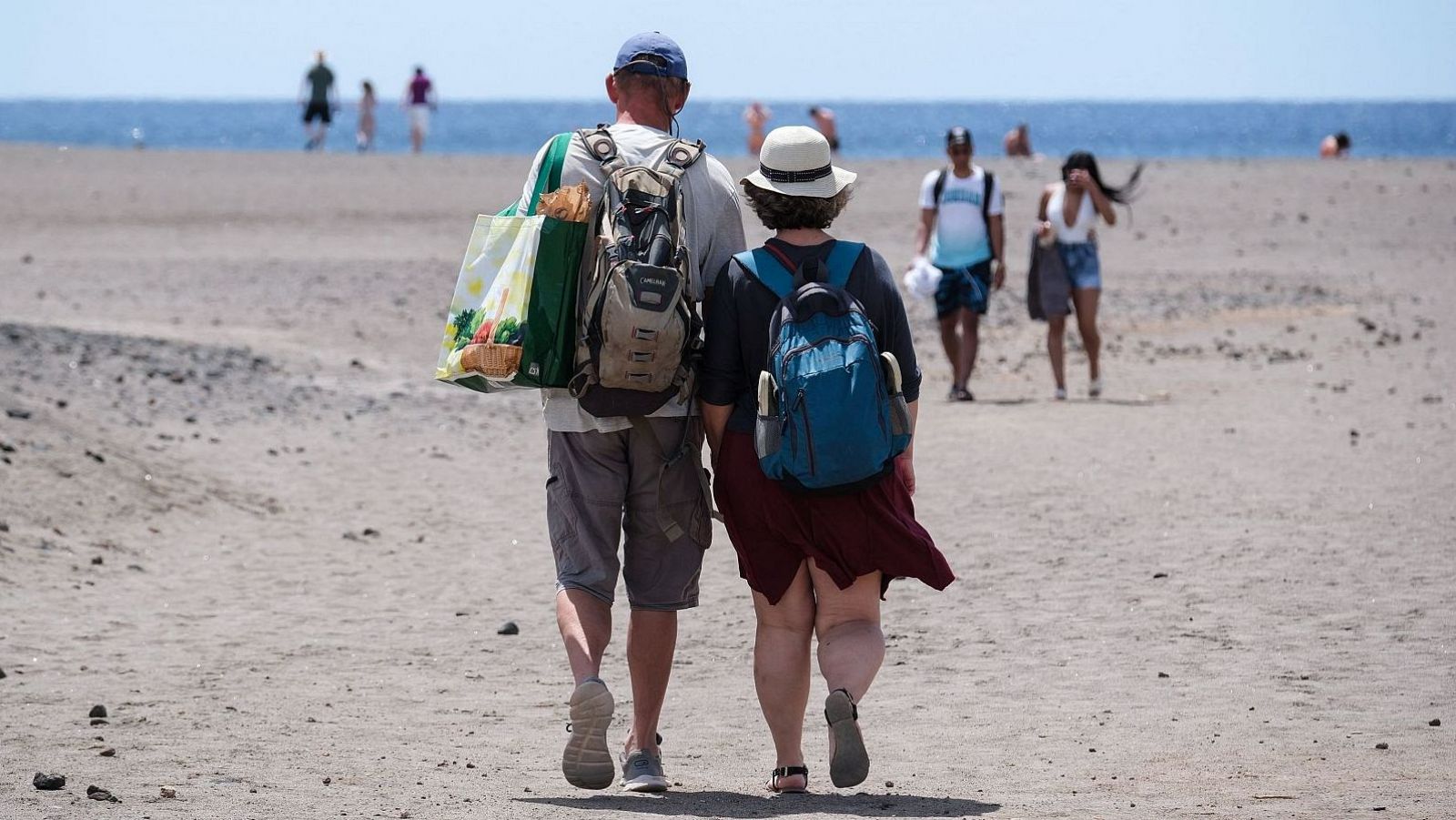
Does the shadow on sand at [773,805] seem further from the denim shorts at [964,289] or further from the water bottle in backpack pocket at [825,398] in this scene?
the denim shorts at [964,289]

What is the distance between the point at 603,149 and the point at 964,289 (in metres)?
7.25

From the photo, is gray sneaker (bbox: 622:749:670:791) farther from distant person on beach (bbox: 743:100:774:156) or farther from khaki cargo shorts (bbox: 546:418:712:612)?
distant person on beach (bbox: 743:100:774:156)

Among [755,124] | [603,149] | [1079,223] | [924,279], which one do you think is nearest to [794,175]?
[603,149]

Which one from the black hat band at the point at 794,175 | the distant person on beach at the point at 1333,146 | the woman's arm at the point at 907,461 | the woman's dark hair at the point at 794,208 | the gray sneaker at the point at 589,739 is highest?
the distant person on beach at the point at 1333,146

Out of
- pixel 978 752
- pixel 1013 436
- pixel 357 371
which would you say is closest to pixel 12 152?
pixel 357 371

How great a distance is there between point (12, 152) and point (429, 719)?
26108mm

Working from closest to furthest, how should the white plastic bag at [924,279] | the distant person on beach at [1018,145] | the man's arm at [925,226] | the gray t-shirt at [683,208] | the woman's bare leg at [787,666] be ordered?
the gray t-shirt at [683,208]
the woman's bare leg at [787,666]
the white plastic bag at [924,279]
the man's arm at [925,226]
the distant person on beach at [1018,145]

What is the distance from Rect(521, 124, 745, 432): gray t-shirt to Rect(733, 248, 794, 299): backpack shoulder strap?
0.14 meters

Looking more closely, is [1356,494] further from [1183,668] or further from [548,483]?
[548,483]

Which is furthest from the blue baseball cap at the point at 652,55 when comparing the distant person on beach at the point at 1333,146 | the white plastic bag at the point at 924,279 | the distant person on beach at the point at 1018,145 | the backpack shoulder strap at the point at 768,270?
the distant person on beach at the point at 1333,146

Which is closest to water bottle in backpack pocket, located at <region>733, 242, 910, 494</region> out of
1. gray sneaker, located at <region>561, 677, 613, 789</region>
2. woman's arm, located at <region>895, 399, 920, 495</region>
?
woman's arm, located at <region>895, 399, 920, 495</region>

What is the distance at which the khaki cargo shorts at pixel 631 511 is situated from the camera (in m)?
5.17

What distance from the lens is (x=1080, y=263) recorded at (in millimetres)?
12047

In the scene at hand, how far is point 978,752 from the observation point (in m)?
5.79
